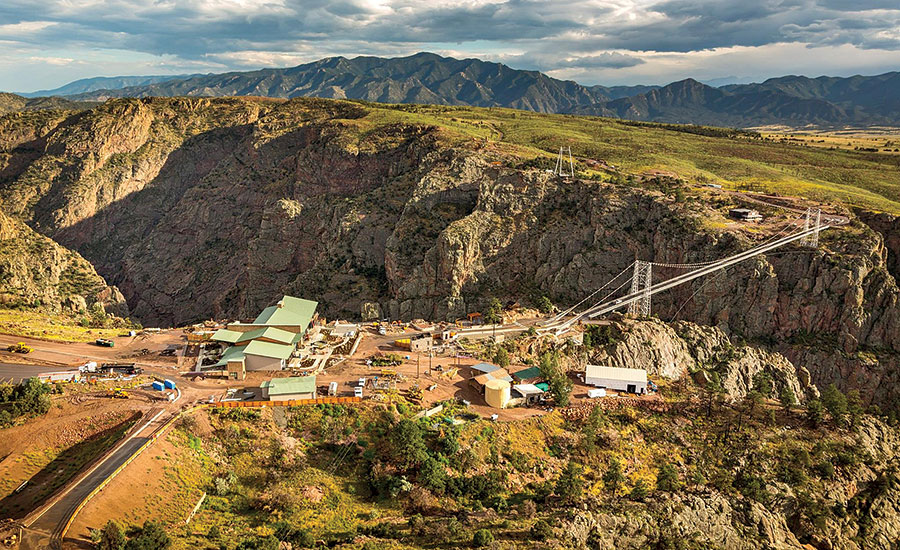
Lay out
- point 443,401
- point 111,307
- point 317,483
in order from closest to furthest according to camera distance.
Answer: point 317,483
point 443,401
point 111,307

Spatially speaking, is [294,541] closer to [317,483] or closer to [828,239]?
[317,483]

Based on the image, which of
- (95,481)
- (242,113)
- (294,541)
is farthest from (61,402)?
(242,113)

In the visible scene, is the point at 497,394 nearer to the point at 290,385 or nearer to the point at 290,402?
the point at 290,402

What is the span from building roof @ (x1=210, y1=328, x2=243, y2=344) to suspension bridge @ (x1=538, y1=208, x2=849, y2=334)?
112 feet

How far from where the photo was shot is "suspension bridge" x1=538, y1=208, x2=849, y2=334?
7612cm

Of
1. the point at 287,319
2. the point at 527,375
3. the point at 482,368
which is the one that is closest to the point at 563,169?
the point at 527,375

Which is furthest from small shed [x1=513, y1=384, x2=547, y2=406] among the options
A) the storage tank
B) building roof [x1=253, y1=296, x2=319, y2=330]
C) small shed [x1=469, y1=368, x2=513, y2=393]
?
building roof [x1=253, y1=296, x2=319, y2=330]

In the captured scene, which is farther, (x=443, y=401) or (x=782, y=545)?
(x=443, y=401)

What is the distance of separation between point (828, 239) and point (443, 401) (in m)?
55.7

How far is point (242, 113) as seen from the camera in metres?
172

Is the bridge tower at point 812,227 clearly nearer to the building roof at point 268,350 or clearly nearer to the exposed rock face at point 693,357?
the exposed rock face at point 693,357

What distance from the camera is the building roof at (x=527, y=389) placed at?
56.1 meters

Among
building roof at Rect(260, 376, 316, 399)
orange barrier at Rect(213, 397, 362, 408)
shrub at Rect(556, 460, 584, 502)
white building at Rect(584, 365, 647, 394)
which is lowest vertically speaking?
shrub at Rect(556, 460, 584, 502)

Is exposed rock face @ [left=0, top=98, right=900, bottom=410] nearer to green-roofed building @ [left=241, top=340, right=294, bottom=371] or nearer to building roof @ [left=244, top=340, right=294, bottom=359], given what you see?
building roof @ [left=244, top=340, right=294, bottom=359]
